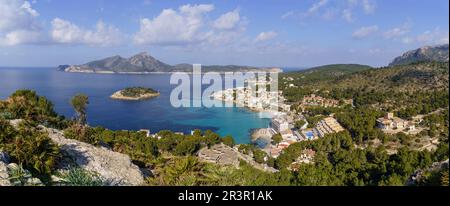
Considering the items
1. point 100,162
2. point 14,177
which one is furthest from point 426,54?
point 14,177

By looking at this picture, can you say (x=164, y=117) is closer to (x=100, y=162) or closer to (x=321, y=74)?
(x=100, y=162)

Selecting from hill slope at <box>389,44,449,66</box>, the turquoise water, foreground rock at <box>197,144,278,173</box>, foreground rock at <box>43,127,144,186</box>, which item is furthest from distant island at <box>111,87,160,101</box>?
hill slope at <box>389,44,449,66</box>

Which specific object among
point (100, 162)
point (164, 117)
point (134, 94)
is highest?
point (100, 162)

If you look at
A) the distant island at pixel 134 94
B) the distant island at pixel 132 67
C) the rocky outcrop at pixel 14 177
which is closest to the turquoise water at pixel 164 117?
the distant island at pixel 134 94

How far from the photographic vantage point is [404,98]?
107 ft

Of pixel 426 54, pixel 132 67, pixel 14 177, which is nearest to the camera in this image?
pixel 14 177

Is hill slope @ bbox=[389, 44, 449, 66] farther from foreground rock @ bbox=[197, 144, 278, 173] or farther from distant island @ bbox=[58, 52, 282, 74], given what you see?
foreground rock @ bbox=[197, 144, 278, 173]

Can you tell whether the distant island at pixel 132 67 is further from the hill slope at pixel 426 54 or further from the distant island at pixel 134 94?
the distant island at pixel 134 94

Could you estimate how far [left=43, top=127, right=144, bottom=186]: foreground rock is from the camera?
20.3 ft

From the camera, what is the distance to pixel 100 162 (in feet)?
22.4

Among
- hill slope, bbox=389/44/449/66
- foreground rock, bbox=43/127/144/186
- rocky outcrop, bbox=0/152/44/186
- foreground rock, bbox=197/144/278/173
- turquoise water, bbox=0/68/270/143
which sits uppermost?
hill slope, bbox=389/44/449/66
